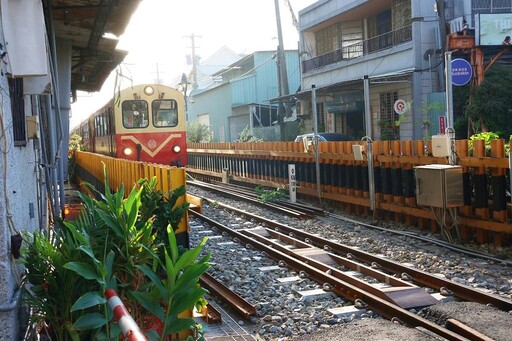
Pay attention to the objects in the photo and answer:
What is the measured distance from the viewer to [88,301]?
3807mm

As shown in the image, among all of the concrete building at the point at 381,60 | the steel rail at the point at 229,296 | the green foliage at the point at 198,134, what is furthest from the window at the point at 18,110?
the green foliage at the point at 198,134

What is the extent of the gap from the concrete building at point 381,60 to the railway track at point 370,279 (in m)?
9.13

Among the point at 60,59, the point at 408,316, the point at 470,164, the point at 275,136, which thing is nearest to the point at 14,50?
the point at 408,316

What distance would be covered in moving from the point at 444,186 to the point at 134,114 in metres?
10.2

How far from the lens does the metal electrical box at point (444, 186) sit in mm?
10297

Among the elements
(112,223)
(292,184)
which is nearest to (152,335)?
(112,223)

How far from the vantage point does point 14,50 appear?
15.3 feet

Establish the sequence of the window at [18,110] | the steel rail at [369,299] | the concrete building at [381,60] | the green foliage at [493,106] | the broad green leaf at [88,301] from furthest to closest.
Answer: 1. the concrete building at [381,60]
2. the green foliage at [493,106]
3. the steel rail at [369,299]
4. the window at [18,110]
5. the broad green leaf at [88,301]

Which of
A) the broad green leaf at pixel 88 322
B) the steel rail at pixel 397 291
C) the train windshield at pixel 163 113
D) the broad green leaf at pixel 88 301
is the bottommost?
the steel rail at pixel 397 291

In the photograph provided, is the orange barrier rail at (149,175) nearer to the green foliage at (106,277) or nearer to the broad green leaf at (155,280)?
the green foliage at (106,277)

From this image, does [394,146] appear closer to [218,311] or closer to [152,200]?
[218,311]

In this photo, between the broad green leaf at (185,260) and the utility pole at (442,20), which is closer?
the broad green leaf at (185,260)

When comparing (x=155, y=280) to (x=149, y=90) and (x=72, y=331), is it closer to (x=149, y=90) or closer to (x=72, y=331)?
(x=72, y=331)

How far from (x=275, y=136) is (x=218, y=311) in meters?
31.4
